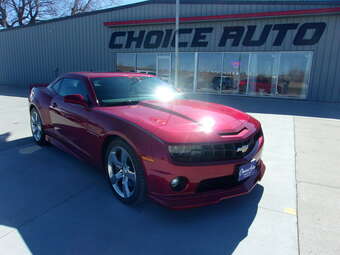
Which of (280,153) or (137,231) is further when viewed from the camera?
(280,153)

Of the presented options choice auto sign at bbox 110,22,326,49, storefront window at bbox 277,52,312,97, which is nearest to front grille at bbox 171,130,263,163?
storefront window at bbox 277,52,312,97

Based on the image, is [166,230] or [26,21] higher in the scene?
[26,21]

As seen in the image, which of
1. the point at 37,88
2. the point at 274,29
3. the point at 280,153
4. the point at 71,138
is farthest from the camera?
the point at 274,29

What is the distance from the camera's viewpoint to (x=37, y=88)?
15.6 feet

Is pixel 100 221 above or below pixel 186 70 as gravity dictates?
below

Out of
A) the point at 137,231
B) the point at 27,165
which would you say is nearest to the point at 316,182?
the point at 137,231

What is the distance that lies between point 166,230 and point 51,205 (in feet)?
4.26

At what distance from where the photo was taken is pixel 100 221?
2.35m

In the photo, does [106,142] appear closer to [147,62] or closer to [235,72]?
[235,72]


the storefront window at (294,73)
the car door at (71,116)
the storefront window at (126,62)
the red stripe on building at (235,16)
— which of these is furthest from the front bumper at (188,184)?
the storefront window at (126,62)

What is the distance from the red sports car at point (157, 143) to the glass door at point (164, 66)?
11529mm

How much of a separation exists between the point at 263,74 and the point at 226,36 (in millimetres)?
2800

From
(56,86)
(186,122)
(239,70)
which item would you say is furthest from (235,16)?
(186,122)

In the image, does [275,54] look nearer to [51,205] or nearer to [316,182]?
[316,182]
